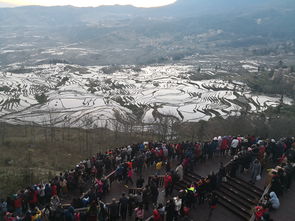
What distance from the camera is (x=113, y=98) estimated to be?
7812cm

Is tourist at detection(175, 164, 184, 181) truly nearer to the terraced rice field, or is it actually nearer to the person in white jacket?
the person in white jacket

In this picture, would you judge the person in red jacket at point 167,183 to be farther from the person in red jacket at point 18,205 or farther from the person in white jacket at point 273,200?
the person in red jacket at point 18,205

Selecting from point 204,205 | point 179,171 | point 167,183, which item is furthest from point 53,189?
point 204,205

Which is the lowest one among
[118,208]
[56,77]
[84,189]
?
[56,77]

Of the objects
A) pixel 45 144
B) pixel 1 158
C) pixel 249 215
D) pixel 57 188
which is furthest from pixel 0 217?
pixel 45 144

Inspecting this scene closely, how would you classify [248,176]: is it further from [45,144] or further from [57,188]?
[45,144]

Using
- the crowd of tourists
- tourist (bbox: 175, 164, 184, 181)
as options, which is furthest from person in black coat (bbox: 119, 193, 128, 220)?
tourist (bbox: 175, 164, 184, 181)

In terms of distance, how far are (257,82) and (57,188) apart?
307ft

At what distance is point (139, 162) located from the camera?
707 inches

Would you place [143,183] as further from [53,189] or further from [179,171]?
[53,189]

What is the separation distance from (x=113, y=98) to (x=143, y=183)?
62.0 metres

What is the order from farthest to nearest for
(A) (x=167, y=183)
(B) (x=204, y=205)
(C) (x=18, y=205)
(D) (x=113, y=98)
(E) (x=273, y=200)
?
1. (D) (x=113, y=98)
2. (A) (x=167, y=183)
3. (B) (x=204, y=205)
4. (C) (x=18, y=205)
5. (E) (x=273, y=200)

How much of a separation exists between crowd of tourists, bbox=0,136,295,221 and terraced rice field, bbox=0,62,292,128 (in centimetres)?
3492

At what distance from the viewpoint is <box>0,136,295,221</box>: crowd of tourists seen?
1299 centimetres
